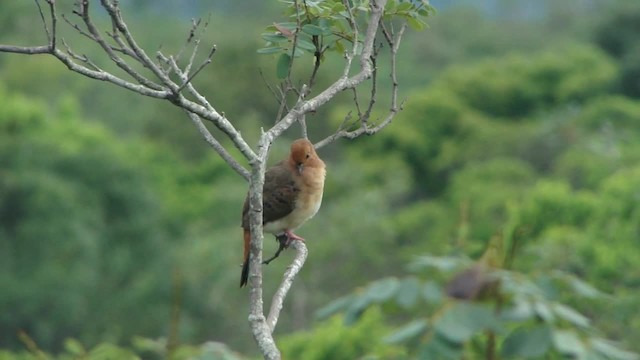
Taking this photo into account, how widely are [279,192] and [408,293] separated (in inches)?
30.6

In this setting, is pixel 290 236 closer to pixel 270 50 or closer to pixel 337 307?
pixel 337 307

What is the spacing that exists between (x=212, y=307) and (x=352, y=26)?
87.0 ft

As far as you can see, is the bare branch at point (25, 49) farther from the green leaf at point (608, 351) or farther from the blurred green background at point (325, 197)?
the blurred green background at point (325, 197)

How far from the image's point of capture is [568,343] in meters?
6.10

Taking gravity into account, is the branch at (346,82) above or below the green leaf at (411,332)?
above

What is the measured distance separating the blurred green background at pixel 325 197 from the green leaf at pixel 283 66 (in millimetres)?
9538

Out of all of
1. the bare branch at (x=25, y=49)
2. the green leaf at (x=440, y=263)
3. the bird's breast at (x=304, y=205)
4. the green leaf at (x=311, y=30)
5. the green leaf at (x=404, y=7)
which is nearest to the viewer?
the bare branch at (x=25, y=49)

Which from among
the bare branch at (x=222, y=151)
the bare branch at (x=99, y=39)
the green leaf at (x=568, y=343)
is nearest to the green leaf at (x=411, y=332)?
the green leaf at (x=568, y=343)

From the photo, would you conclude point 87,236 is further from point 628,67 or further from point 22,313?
point 628,67

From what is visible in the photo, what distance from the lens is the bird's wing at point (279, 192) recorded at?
6.24 meters

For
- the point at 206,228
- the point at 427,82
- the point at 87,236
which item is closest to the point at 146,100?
the point at 427,82

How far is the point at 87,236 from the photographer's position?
32188 millimetres

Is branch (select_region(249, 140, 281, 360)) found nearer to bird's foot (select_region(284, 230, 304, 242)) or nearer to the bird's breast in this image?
bird's foot (select_region(284, 230, 304, 242))

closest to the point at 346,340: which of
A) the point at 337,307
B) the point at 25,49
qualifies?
the point at 337,307
